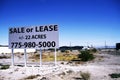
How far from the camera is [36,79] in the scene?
1484 centimetres

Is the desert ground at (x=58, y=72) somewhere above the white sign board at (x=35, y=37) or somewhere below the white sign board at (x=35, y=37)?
below

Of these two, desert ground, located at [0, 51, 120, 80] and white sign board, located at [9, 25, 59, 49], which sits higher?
white sign board, located at [9, 25, 59, 49]

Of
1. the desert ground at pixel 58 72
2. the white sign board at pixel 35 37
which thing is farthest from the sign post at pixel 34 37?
the desert ground at pixel 58 72

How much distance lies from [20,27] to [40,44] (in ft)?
10.5

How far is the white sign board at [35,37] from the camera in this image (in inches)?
853

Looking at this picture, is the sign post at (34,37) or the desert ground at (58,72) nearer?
the desert ground at (58,72)

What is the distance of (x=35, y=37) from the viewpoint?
2241cm

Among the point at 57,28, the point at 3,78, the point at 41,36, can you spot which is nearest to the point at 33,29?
the point at 41,36

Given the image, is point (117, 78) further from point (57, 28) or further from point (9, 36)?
point (9, 36)

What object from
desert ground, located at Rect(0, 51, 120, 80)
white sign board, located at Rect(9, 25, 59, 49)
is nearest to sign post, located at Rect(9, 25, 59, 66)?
white sign board, located at Rect(9, 25, 59, 49)

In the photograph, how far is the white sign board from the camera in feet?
71.1

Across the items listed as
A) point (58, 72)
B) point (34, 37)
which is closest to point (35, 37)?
point (34, 37)

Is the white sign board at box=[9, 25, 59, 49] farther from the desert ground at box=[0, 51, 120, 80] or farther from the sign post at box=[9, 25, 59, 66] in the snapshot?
the desert ground at box=[0, 51, 120, 80]

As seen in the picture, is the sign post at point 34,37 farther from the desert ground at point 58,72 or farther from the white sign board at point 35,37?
the desert ground at point 58,72
